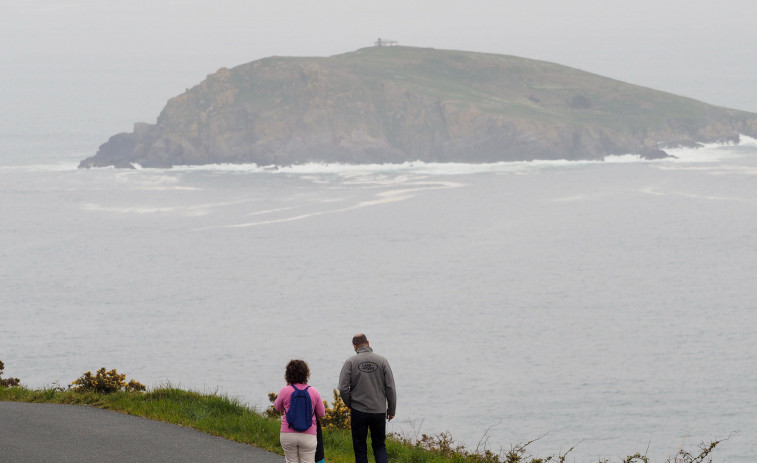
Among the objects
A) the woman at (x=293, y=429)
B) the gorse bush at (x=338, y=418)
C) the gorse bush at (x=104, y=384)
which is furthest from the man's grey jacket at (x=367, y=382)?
the gorse bush at (x=104, y=384)

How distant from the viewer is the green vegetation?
52.1 ft

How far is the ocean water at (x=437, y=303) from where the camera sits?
55094 millimetres

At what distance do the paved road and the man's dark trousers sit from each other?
180 cm

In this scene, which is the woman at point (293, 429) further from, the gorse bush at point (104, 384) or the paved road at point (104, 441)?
the gorse bush at point (104, 384)

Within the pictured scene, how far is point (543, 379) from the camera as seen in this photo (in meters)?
60.5

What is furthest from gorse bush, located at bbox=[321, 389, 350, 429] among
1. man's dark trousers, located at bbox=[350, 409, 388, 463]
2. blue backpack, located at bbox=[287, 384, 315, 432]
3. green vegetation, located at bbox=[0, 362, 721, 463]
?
blue backpack, located at bbox=[287, 384, 315, 432]

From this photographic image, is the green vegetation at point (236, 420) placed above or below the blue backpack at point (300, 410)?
below

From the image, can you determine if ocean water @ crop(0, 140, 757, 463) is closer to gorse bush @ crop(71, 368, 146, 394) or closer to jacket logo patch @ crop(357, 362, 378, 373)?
gorse bush @ crop(71, 368, 146, 394)

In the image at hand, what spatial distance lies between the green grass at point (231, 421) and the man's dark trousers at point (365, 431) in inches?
59.2

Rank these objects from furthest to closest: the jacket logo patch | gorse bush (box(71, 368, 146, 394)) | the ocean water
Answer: the ocean water
gorse bush (box(71, 368, 146, 394))
the jacket logo patch

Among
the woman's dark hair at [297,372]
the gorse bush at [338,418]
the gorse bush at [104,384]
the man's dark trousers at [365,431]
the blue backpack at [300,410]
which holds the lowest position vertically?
the gorse bush at [338,418]

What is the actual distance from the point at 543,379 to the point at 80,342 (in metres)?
32.6

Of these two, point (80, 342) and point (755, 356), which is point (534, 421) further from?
point (80, 342)

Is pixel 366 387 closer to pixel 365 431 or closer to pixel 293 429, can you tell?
pixel 365 431
